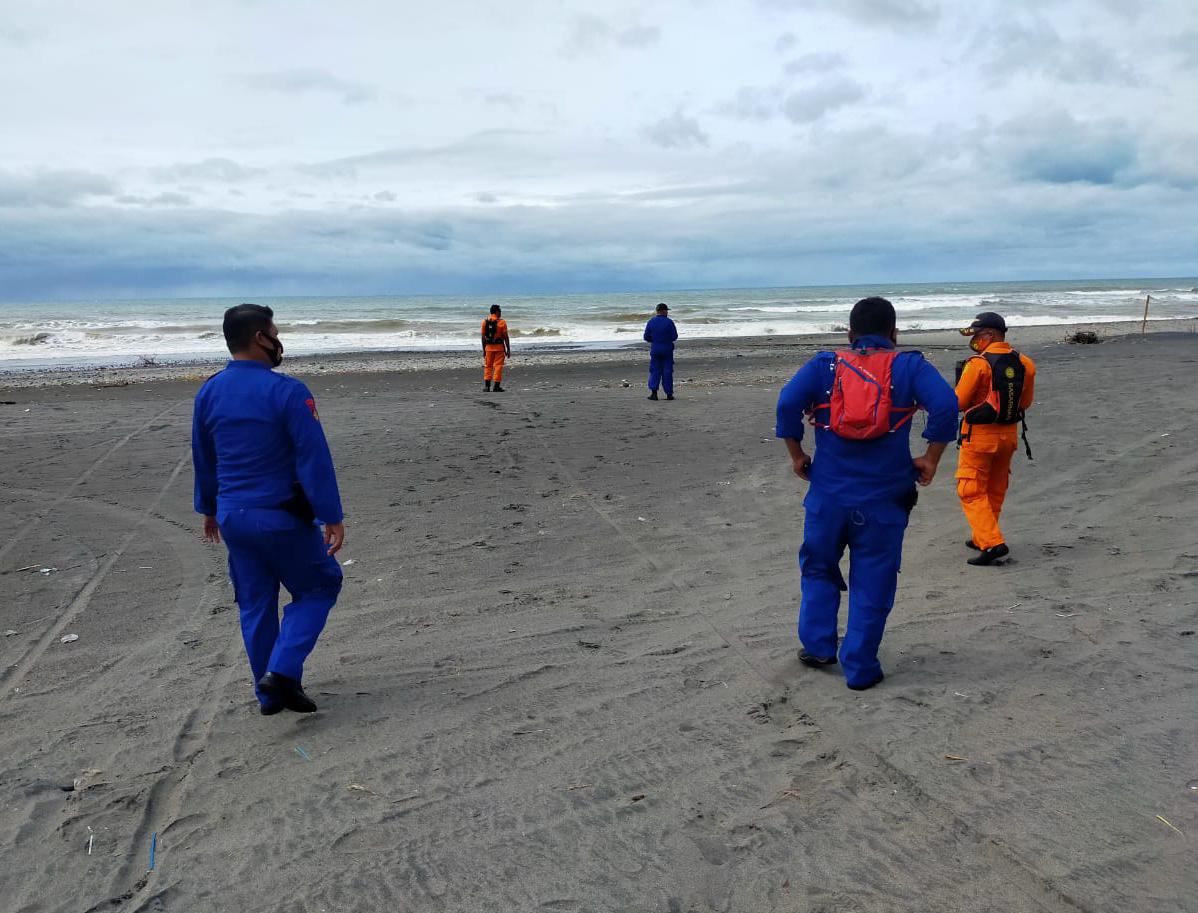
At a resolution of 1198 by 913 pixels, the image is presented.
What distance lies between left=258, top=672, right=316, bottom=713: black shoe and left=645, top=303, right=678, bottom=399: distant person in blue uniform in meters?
11.8

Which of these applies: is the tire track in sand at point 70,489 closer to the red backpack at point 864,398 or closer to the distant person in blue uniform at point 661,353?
the red backpack at point 864,398

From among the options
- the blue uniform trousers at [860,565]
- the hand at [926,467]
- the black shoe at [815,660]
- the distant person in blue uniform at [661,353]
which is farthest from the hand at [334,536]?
the distant person in blue uniform at [661,353]

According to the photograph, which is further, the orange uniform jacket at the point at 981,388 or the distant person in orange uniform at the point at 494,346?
the distant person in orange uniform at the point at 494,346

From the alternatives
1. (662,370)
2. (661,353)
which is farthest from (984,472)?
(662,370)

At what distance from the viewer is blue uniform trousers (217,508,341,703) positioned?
12.5 ft

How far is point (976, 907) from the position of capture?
9.04 ft

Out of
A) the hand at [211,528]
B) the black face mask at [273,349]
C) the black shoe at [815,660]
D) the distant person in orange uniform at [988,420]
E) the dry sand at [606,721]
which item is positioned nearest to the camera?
the dry sand at [606,721]

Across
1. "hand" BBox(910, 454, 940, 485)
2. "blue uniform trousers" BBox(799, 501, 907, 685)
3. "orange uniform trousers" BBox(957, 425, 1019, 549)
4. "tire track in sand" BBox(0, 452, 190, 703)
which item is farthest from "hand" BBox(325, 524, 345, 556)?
"orange uniform trousers" BBox(957, 425, 1019, 549)

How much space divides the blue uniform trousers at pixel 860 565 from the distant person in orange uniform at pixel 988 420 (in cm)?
241

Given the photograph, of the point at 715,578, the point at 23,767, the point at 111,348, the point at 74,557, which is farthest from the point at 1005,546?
the point at 111,348

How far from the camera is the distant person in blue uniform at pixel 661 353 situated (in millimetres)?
15500

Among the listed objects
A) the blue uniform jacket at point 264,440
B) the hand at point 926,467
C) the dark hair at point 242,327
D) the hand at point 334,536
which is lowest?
the hand at point 334,536

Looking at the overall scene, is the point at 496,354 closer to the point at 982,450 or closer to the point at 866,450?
the point at 982,450

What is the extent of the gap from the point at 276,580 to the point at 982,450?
4642 mm
